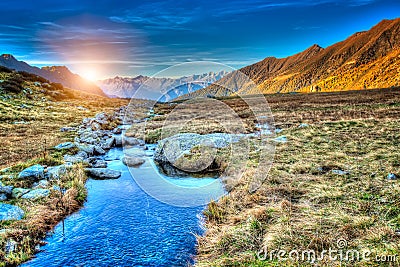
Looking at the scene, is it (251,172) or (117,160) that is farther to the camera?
(117,160)

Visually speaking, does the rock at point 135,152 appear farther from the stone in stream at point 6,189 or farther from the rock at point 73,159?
the stone in stream at point 6,189

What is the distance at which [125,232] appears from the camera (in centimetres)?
886

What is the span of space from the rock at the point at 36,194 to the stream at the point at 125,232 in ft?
5.51

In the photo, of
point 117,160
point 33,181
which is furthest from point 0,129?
point 33,181

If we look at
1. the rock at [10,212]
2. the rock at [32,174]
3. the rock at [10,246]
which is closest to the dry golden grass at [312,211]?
the rock at [10,246]

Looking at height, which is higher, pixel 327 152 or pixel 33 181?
pixel 327 152

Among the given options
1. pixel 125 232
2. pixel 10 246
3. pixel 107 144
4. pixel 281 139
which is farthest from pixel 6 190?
pixel 281 139

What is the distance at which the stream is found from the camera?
7.51 metres

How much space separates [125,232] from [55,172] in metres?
6.87

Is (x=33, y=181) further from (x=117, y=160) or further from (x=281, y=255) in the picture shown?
(x=281, y=255)

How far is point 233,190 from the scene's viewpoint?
12008mm

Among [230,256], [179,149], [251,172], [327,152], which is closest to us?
[230,256]

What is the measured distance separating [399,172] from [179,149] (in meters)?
12.0

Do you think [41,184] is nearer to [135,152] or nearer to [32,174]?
[32,174]
